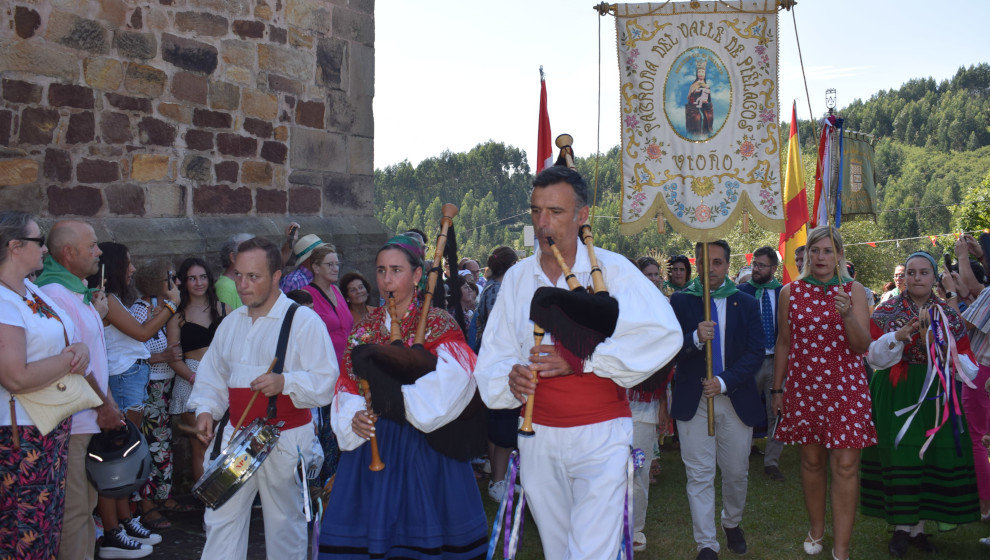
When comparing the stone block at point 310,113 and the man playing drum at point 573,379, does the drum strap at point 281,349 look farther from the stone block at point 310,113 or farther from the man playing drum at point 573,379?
the stone block at point 310,113

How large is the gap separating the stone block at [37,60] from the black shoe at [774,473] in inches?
257

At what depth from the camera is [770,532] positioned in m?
5.58

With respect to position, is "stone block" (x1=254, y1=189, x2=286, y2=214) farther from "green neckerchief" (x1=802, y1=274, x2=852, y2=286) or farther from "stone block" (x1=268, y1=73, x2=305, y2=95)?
"green neckerchief" (x1=802, y1=274, x2=852, y2=286)

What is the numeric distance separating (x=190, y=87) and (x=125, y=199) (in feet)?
3.51

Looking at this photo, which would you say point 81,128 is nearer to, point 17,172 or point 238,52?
point 17,172

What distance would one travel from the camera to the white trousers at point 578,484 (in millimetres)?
3088

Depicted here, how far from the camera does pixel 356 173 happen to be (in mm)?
7793

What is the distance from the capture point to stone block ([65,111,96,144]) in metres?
5.73

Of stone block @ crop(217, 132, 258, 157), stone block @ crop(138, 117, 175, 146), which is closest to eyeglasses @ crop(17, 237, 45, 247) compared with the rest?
stone block @ crop(138, 117, 175, 146)

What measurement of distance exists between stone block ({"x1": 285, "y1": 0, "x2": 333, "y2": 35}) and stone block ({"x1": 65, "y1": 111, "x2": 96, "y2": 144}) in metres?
2.04

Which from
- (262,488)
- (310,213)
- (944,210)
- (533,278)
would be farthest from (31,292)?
(944,210)

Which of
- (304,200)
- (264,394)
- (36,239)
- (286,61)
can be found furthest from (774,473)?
(36,239)

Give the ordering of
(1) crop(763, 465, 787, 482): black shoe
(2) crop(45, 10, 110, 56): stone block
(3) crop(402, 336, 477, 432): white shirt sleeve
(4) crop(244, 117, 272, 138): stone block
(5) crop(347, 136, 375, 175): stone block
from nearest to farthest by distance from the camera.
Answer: (3) crop(402, 336, 477, 432): white shirt sleeve, (2) crop(45, 10, 110, 56): stone block, (4) crop(244, 117, 272, 138): stone block, (1) crop(763, 465, 787, 482): black shoe, (5) crop(347, 136, 375, 175): stone block

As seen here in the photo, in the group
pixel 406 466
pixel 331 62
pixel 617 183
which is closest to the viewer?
pixel 406 466
